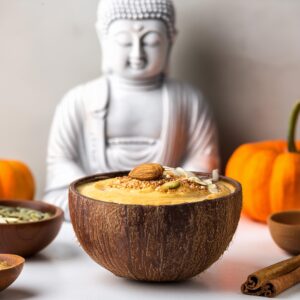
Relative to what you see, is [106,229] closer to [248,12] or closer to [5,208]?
[5,208]

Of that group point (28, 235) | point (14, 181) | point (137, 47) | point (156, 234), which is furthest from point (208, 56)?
point (156, 234)

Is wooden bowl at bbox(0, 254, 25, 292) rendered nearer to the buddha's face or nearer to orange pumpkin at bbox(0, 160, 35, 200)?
orange pumpkin at bbox(0, 160, 35, 200)

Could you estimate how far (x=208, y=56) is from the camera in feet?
5.90

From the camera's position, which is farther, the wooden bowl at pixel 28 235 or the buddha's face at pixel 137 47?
the buddha's face at pixel 137 47

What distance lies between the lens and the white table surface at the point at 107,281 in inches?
42.3

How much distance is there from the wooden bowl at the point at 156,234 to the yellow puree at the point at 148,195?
0.02m

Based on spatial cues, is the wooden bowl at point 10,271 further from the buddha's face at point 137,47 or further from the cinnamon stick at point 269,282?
the buddha's face at point 137,47

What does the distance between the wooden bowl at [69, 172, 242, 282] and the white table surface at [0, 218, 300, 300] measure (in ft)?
0.10

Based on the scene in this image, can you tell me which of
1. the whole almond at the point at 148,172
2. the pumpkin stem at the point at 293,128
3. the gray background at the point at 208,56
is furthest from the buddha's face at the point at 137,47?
the whole almond at the point at 148,172

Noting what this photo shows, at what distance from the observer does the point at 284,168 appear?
59.1 inches

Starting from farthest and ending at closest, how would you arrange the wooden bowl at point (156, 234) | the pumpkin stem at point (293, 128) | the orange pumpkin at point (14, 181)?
the orange pumpkin at point (14, 181)
the pumpkin stem at point (293, 128)
the wooden bowl at point (156, 234)

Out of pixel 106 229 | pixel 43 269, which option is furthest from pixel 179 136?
pixel 106 229

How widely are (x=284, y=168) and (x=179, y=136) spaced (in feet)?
0.81

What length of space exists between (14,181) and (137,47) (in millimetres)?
359
